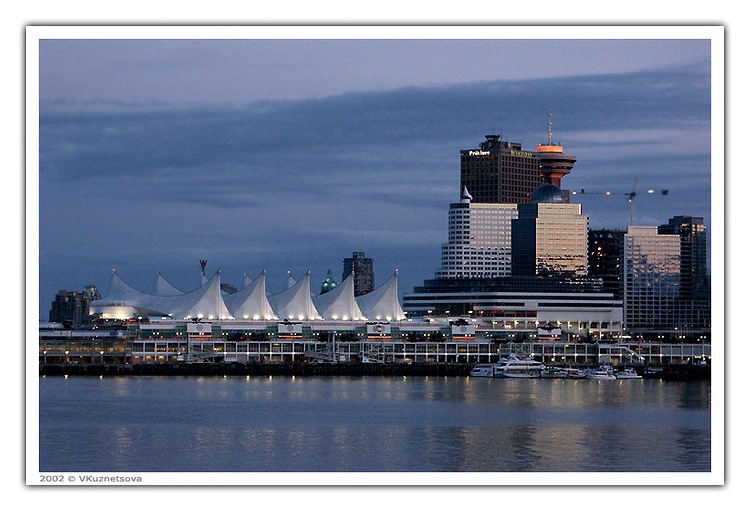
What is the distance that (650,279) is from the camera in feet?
299

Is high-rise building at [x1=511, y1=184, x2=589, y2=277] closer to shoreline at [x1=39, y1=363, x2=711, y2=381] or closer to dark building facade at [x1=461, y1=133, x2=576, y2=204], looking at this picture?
dark building facade at [x1=461, y1=133, x2=576, y2=204]

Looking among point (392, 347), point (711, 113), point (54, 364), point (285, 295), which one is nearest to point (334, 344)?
point (392, 347)

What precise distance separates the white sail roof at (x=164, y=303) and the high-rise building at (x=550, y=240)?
2544 cm

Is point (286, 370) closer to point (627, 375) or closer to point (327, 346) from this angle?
point (327, 346)

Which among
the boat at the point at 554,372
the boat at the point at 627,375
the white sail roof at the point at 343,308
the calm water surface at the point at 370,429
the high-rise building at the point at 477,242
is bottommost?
the boat at the point at 627,375

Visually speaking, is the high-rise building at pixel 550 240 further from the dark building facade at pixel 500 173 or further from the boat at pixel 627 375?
the boat at pixel 627 375

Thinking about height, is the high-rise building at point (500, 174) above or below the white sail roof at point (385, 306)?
above

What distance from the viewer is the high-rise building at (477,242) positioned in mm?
93438

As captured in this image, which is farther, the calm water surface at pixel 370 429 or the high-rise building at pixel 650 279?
the high-rise building at pixel 650 279

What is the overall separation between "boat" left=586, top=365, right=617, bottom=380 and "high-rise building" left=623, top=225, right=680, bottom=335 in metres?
29.4

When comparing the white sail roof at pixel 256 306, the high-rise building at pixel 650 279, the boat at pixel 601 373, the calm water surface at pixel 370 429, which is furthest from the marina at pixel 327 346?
the calm water surface at pixel 370 429

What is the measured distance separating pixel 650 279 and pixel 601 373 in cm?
3480

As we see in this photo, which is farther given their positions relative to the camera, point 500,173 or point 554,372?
point 500,173

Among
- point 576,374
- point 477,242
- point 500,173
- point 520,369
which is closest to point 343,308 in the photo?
point 520,369
